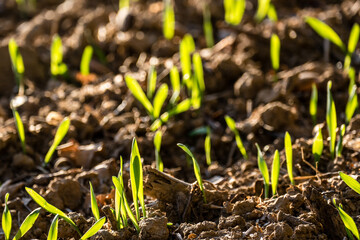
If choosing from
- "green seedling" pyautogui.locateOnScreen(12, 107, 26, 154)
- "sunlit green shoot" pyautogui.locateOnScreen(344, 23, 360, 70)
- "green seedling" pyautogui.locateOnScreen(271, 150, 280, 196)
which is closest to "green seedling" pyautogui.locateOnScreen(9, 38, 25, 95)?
"green seedling" pyautogui.locateOnScreen(12, 107, 26, 154)

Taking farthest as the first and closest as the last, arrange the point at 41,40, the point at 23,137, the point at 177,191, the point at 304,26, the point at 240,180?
the point at 41,40 → the point at 304,26 → the point at 23,137 → the point at 240,180 → the point at 177,191

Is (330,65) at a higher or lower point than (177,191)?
higher

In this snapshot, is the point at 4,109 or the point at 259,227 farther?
the point at 4,109

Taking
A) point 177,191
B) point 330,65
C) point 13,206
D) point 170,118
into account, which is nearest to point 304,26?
point 330,65

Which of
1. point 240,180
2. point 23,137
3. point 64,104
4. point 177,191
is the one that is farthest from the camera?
point 64,104

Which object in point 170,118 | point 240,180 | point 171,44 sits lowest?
point 240,180

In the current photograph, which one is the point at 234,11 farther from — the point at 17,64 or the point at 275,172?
the point at 275,172

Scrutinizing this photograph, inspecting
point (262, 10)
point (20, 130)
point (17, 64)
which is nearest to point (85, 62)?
point (17, 64)

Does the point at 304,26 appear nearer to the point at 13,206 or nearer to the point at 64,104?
the point at 64,104
